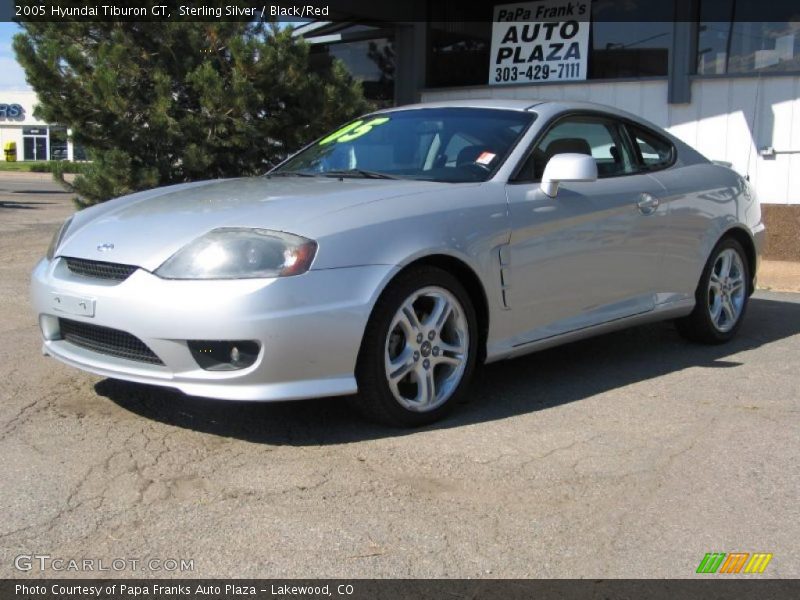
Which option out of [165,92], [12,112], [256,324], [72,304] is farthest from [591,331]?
[12,112]

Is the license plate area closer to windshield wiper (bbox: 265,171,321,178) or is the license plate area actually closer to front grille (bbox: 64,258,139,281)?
front grille (bbox: 64,258,139,281)

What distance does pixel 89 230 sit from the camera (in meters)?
4.23

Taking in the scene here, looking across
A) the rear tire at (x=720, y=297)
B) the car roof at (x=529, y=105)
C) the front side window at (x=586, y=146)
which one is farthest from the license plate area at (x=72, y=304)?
the rear tire at (x=720, y=297)

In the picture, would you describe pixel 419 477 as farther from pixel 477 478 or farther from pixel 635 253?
pixel 635 253

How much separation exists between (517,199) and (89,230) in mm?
2005

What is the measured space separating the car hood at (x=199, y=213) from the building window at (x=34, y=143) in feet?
203

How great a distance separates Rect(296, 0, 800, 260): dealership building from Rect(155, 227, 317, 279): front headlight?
5.79m

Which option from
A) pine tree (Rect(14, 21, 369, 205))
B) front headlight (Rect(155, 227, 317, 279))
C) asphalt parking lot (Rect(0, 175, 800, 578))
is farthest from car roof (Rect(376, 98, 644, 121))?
pine tree (Rect(14, 21, 369, 205))

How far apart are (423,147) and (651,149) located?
1.59m

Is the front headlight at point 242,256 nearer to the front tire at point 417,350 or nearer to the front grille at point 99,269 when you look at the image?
the front grille at point 99,269

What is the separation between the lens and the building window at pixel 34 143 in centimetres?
6181

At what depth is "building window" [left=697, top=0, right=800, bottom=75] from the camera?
916 centimetres

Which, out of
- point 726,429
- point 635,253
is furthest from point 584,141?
point 726,429

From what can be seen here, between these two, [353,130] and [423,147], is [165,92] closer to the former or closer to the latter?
[353,130]
